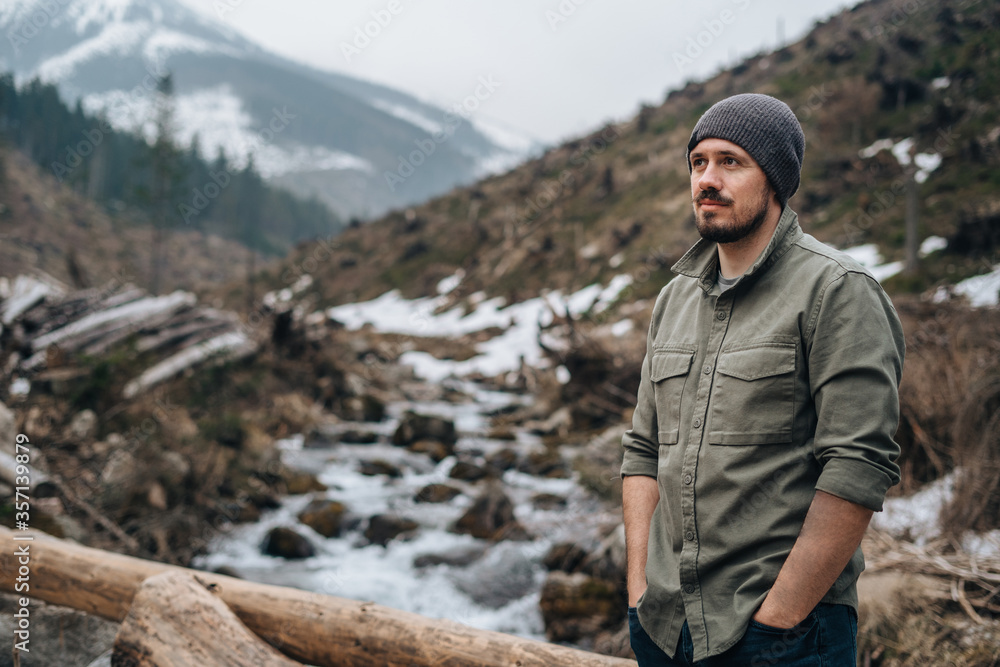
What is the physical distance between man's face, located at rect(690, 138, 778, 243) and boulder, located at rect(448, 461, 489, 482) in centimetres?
791

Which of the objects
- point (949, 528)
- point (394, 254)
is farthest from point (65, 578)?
point (394, 254)

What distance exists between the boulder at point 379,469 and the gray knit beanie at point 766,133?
8.44 metres

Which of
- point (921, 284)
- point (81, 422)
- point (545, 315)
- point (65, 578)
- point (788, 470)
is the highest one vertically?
point (788, 470)

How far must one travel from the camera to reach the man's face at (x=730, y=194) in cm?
162

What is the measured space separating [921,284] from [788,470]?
1232 centimetres

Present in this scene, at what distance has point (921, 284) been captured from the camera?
444 inches

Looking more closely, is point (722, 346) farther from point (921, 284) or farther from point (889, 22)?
point (889, 22)

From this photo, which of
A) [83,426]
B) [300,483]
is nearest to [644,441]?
[300,483]

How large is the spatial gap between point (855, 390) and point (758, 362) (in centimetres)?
25

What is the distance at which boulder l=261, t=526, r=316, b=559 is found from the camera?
21.5ft

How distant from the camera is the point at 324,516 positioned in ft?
24.1

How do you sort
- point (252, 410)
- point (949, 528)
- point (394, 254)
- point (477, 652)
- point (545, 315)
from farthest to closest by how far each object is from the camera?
point (394, 254) → point (545, 315) → point (252, 410) → point (949, 528) → point (477, 652)

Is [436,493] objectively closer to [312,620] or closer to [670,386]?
[312,620]

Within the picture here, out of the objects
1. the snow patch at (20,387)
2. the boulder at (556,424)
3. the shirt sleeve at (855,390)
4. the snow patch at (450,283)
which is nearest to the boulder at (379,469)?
the boulder at (556,424)
